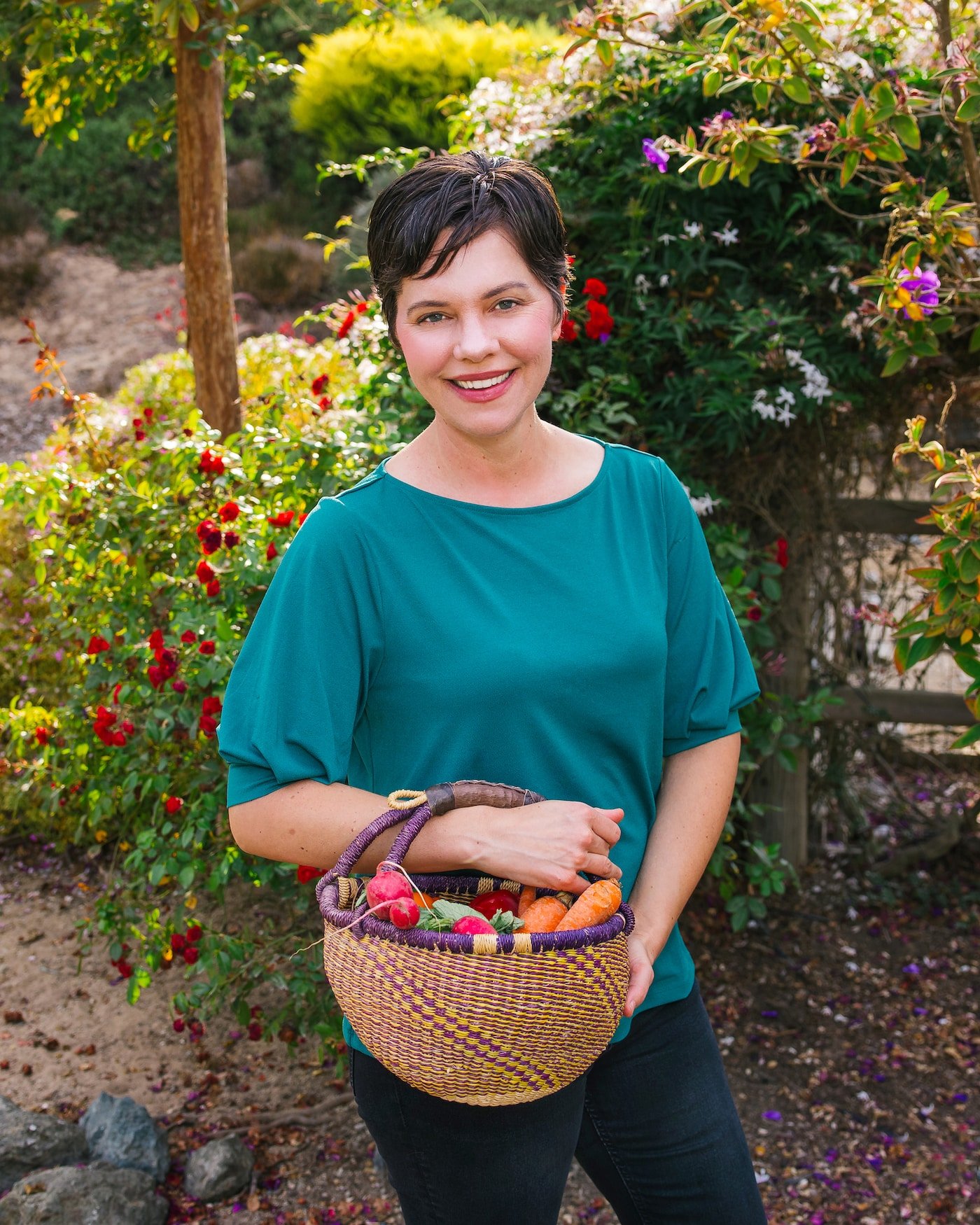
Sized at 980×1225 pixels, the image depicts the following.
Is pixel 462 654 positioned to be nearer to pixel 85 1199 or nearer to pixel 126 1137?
pixel 85 1199

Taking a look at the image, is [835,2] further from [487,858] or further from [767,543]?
[487,858]

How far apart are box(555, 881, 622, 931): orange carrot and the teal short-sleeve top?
0.61 feet

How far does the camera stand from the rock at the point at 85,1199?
2.16 m

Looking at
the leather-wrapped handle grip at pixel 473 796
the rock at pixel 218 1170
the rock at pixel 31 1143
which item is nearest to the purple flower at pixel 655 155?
the leather-wrapped handle grip at pixel 473 796

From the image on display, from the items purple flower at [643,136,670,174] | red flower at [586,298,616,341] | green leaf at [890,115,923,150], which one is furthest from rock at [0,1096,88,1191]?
green leaf at [890,115,923,150]

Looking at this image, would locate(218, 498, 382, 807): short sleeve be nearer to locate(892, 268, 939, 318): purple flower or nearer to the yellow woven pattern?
the yellow woven pattern

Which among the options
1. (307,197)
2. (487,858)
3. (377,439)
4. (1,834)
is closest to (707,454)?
(377,439)

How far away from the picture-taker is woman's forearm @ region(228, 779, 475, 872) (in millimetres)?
1250

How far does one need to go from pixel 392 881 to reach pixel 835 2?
2.70 metres

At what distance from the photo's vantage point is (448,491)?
4.55 feet

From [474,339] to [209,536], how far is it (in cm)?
126

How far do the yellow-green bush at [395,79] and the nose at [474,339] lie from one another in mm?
8721

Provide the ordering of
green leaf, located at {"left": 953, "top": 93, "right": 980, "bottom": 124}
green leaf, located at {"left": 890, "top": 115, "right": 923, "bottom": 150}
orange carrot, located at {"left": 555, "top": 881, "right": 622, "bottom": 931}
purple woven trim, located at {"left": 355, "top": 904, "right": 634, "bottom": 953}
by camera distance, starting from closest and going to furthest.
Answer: purple woven trim, located at {"left": 355, "top": 904, "right": 634, "bottom": 953} < orange carrot, located at {"left": 555, "top": 881, "right": 622, "bottom": 931} < green leaf, located at {"left": 953, "top": 93, "right": 980, "bottom": 124} < green leaf, located at {"left": 890, "top": 115, "right": 923, "bottom": 150}

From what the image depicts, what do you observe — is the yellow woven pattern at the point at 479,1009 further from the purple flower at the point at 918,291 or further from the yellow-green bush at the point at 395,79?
the yellow-green bush at the point at 395,79
